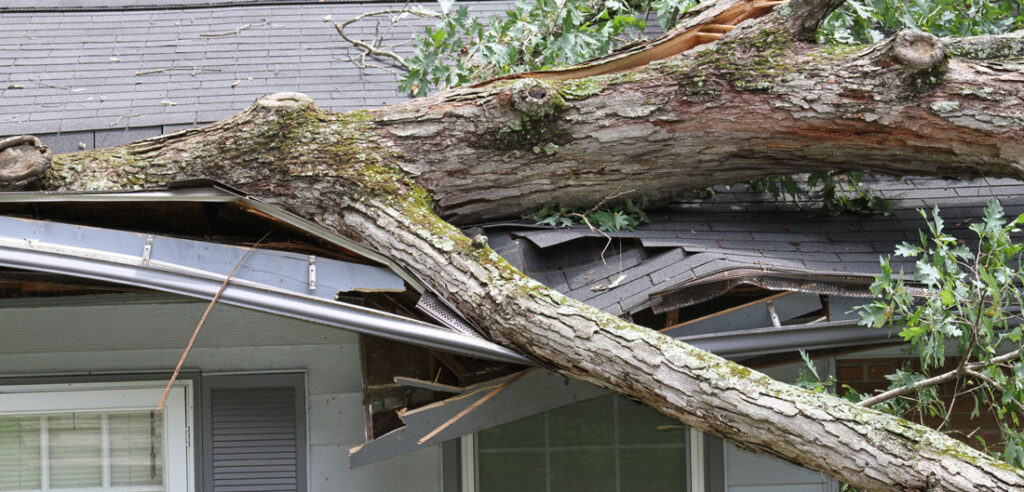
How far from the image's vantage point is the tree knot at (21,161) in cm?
355

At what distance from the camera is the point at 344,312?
3342 mm

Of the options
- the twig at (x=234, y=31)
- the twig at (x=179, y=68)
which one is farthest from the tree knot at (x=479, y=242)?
the twig at (x=234, y=31)

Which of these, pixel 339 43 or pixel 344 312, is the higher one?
pixel 339 43

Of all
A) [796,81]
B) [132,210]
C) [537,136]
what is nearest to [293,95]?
[132,210]

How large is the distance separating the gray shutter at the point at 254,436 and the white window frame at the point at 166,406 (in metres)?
0.09

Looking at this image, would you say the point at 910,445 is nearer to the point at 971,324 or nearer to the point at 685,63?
the point at 971,324

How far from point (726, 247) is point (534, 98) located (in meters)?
1.03

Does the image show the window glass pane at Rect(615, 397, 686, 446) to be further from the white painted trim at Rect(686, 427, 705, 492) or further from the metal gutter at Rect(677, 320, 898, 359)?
the metal gutter at Rect(677, 320, 898, 359)

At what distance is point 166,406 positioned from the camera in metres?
4.58

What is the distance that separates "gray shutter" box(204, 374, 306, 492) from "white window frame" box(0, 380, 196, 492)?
0.09m

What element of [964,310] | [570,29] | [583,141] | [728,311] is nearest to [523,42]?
[570,29]

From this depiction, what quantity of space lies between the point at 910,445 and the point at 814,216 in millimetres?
1744

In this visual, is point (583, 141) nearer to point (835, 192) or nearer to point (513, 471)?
point (835, 192)

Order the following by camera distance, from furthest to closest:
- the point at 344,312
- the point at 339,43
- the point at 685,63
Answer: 1. the point at 339,43
2. the point at 685,63
3. the point at 344,312
